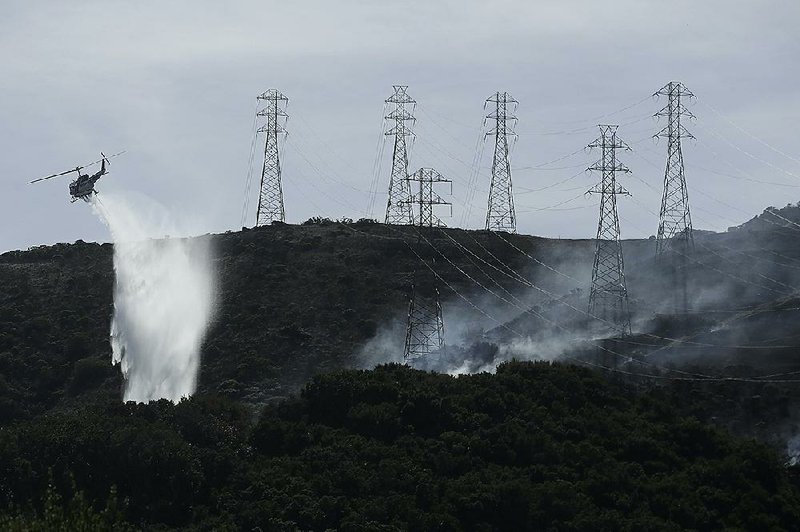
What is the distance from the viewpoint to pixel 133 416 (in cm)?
13112

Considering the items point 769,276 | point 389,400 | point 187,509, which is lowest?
point 187,509

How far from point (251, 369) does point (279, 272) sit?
97.2 ft

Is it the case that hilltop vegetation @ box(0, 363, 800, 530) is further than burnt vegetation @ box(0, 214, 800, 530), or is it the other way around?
burnt vegetation @ box(0, 214, 800, 530)

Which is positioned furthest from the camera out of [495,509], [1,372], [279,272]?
[279,272]

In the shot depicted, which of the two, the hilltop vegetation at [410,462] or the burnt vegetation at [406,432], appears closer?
the hilltop vegetation at [410,462]

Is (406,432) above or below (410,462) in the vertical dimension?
above

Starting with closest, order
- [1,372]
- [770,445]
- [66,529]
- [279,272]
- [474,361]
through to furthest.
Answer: [66,529] → [770,445] → [474,361] → [1,372] → [279,272]

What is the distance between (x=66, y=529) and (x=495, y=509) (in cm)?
3417

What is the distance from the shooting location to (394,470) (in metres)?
121

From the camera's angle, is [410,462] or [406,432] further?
[406,432]

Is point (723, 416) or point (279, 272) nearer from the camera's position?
point (723, 416)

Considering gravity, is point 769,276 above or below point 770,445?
above

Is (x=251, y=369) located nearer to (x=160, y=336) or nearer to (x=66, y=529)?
(x=160, y=336)

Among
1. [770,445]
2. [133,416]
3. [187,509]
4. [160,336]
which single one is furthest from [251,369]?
[770,445]
